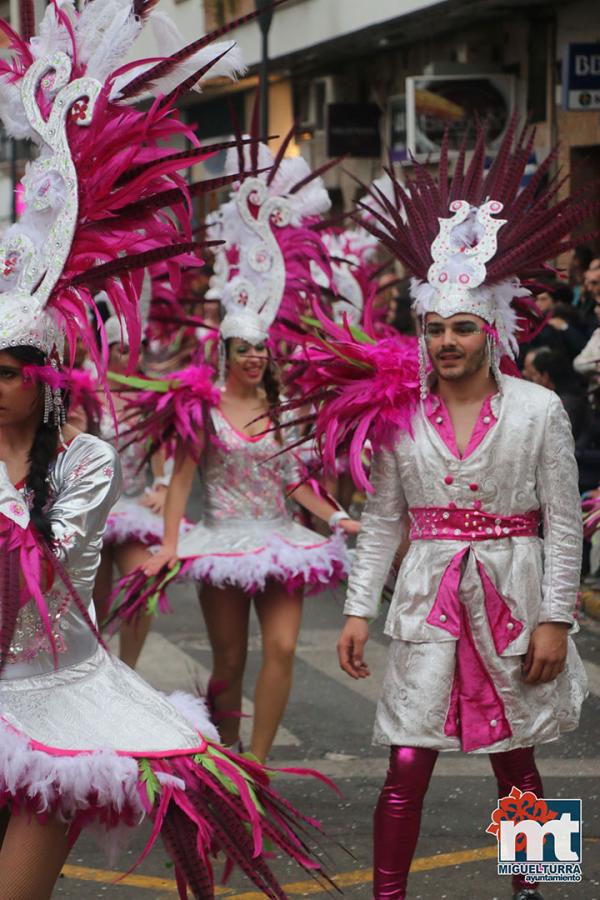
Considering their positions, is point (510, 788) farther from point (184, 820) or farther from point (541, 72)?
point (541, 72)

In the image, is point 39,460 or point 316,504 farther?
point 316,504

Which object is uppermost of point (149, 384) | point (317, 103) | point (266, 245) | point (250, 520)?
point (317, 103)

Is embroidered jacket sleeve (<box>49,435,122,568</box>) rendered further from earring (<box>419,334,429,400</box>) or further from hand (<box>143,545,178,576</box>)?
hand (<box>143,545,178,576</box>)

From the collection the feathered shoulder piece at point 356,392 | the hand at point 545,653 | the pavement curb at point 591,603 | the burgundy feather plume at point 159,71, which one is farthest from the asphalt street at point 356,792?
the burgundy feather plume at point 159,71

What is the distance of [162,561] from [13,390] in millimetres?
3090

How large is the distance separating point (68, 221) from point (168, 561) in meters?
3.16

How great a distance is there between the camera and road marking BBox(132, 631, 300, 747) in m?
8.27

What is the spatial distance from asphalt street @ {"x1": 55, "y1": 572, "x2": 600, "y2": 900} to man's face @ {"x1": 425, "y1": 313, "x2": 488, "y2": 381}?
1640mm

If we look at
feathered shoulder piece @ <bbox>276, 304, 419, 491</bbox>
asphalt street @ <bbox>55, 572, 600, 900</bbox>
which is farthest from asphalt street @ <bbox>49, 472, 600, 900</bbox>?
feathered shoulder piece @ <bbox>276, 304, 419, 491</bbox>

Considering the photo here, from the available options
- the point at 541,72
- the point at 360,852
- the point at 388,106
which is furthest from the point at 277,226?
the point at 388,106

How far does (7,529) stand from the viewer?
376 cm

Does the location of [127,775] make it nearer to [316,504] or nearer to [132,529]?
[316,504]

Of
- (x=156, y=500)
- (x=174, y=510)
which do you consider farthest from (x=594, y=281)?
(x=174, y=510)

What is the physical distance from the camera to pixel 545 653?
15.9ft
